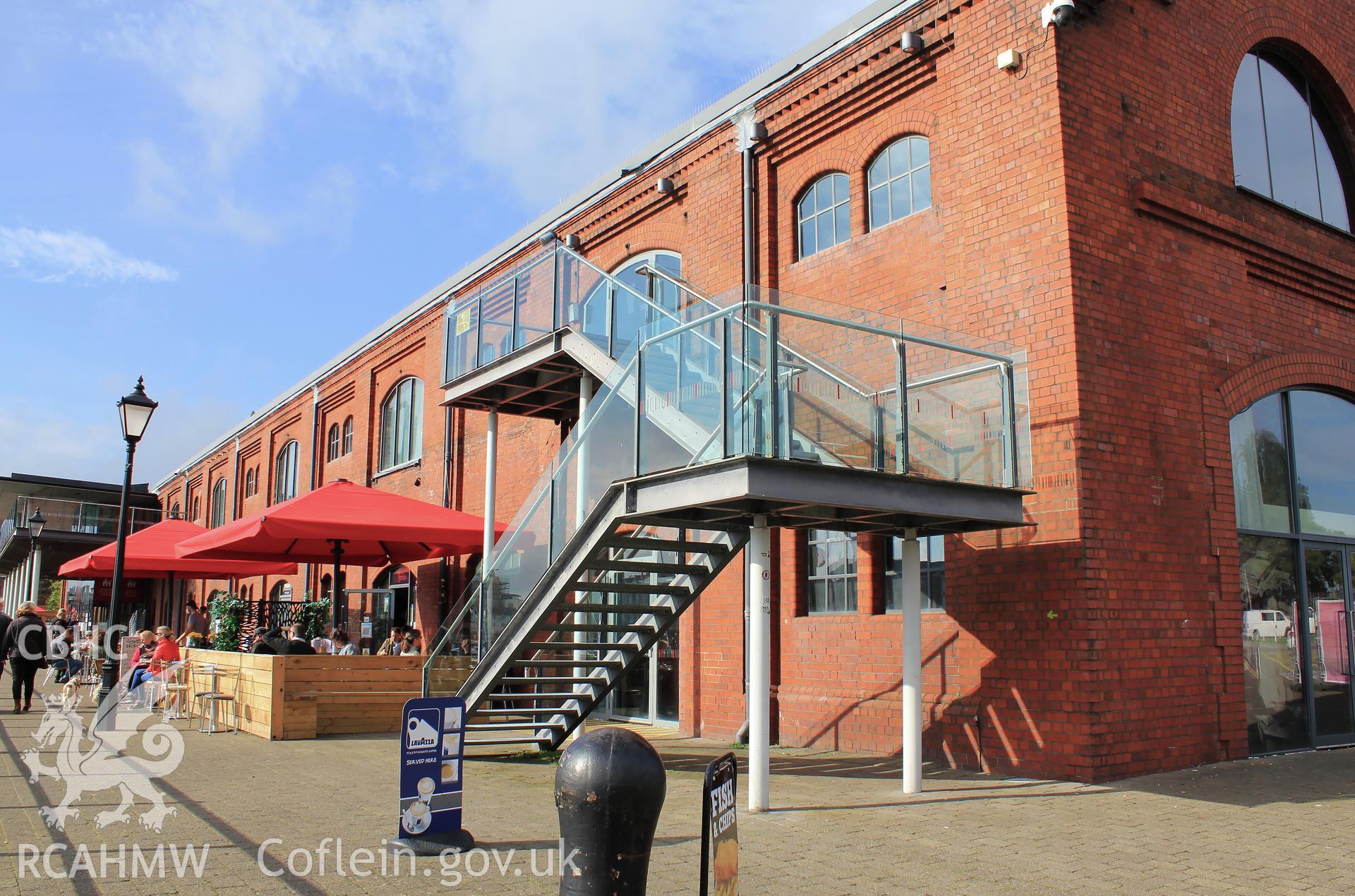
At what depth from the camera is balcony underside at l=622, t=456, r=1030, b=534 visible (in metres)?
7.55

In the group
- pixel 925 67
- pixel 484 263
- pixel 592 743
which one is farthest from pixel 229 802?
pixel 484 263

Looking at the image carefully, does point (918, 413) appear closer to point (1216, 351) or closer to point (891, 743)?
point (891, 743)

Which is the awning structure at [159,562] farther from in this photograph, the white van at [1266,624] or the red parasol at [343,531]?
the white van at [1266,624]

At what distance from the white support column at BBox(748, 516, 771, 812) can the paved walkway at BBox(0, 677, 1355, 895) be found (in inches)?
9.9

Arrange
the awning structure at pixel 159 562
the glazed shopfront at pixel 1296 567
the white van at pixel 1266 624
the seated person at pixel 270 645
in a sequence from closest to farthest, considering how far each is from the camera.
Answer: the white van at pixel 1266 624 < the glazed shopfront at pixel 1296 567 < the seated person at pixel 270 645 < the awning structure at pixel 159 562

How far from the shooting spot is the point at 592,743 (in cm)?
402

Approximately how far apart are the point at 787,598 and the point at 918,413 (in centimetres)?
432

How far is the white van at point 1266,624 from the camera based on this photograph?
11047 mm

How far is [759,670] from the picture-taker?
26.7 ft

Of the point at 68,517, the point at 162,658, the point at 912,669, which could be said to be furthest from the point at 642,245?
the point at 68,517

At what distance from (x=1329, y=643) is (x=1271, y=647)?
1.31 meters

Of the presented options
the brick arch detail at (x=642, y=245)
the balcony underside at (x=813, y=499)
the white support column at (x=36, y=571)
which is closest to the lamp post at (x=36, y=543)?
the white support column at (x=36, y=571)

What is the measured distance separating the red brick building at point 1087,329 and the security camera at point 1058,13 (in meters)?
0.09

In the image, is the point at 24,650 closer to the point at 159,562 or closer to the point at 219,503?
the point at 159,562
